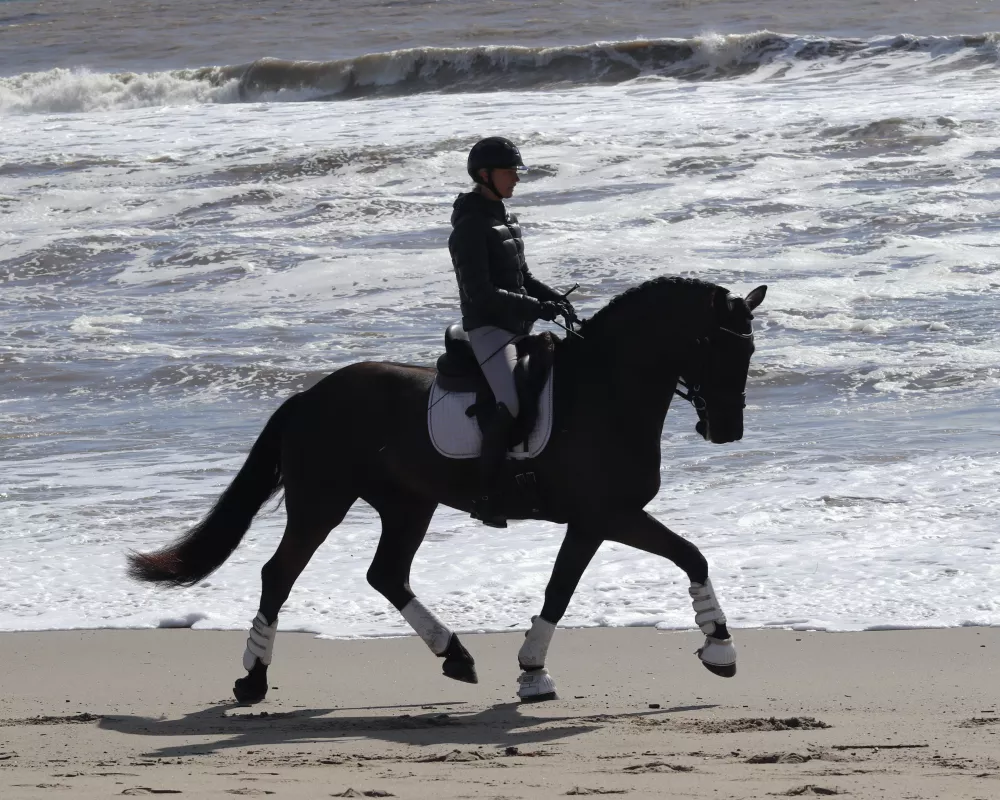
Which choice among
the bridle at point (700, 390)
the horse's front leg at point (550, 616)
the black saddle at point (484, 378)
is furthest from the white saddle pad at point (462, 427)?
the bridle at point (700, 390)

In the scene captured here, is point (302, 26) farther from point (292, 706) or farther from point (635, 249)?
point (292, 706)

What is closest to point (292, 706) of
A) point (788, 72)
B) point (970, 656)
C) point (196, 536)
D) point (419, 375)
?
point (196, 536)

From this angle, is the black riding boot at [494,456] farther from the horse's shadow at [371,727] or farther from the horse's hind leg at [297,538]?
the horse's shadow at [371,727]

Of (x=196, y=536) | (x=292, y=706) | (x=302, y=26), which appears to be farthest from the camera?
(x=302, y=26)

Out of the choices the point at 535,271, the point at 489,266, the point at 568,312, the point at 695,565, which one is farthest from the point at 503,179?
the point at 535,271

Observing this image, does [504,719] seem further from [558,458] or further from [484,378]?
[484,378]

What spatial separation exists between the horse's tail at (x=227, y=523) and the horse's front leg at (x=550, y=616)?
1.26 m

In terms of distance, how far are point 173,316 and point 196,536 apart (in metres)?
8.73

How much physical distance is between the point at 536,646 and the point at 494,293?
1248 mm

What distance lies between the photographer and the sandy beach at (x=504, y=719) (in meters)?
3.45

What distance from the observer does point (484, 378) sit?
489cm

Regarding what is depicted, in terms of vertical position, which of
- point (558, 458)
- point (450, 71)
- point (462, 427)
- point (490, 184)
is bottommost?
point (558, 458)

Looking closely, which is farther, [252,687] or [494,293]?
[252,687]

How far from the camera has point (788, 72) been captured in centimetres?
2611
